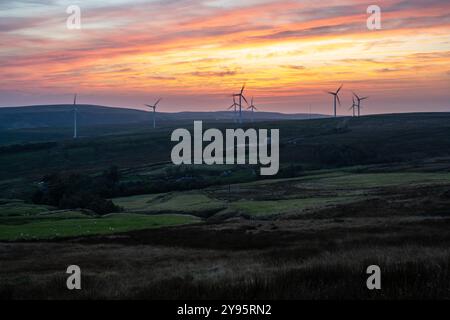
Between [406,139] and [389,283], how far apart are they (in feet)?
629

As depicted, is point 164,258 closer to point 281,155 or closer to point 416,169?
point 416,169

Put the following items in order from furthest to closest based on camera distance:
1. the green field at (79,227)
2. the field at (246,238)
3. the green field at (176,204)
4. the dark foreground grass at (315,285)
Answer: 1. the green field at (176,204)
2. the green field at (79,227)
3. the field at (246,238)
4. the dark foreground grass at (315,285)

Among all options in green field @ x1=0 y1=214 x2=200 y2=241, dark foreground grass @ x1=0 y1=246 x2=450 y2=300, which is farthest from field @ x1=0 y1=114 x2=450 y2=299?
green field @ x1=0 y1=214 x2=200 y2=241

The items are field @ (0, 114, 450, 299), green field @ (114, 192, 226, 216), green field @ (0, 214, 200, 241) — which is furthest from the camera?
green field @ (114, 192, 226, 216)

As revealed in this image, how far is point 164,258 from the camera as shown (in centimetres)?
3772

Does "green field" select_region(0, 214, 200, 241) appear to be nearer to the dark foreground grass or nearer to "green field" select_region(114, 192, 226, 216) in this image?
"green field" select_region(114, 192, 226, 216)

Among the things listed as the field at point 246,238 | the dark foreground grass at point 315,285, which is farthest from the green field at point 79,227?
the dark foreground grass at point 315,285

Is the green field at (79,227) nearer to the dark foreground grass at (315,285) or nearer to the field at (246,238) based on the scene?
the field at (246,238)

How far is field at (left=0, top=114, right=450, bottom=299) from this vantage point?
1656cm

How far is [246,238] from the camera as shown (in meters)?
46.4

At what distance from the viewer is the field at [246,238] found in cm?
1656
